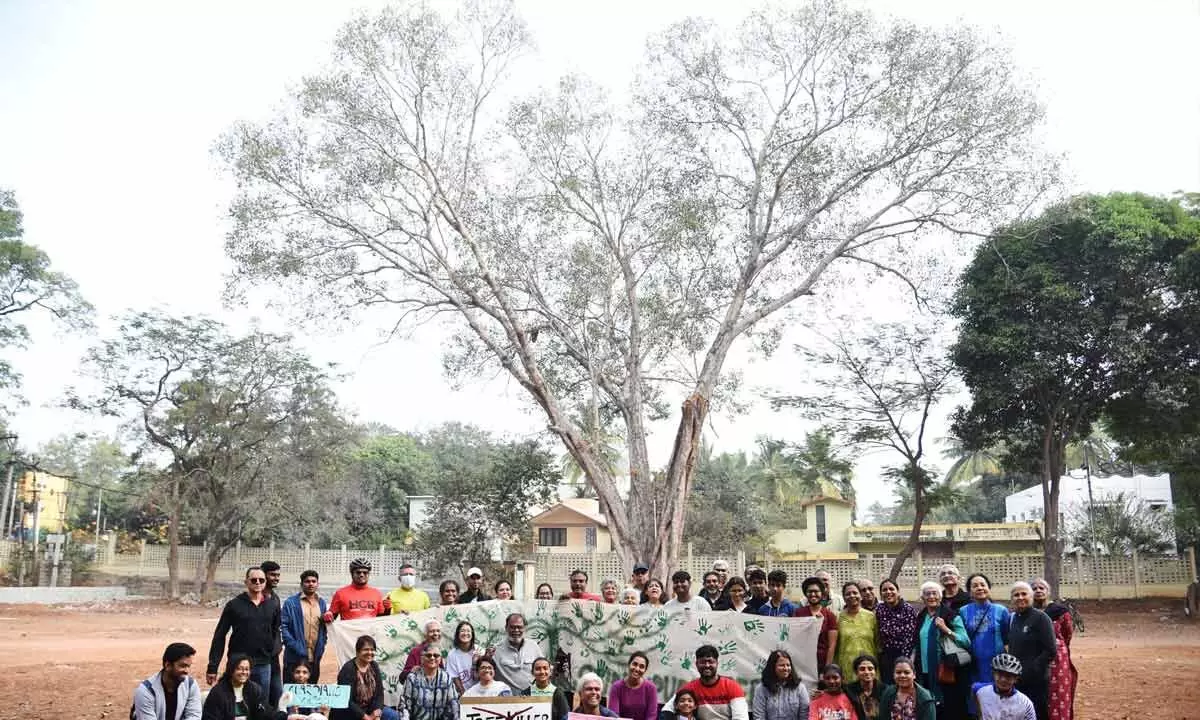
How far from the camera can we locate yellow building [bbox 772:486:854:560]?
4184 centimetres

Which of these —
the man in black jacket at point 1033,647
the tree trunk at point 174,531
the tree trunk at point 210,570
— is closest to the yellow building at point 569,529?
the tree trunk at point 210,570

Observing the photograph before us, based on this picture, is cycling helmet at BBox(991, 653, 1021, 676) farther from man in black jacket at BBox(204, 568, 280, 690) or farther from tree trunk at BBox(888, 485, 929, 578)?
tree trunk at BBox(888, 485, 929, 578)

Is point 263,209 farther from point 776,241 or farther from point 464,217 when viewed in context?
point 776,241

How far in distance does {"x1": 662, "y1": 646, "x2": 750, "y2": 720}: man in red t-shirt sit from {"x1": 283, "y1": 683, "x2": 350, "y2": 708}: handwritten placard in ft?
7.77

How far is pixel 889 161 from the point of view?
16.9 m

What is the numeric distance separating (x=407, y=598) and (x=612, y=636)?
1.93 metres

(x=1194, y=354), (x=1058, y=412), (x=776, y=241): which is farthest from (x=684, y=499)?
(x=1194, y=354)

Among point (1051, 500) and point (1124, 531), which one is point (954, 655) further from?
point (1124, 531)

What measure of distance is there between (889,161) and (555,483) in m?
13.7

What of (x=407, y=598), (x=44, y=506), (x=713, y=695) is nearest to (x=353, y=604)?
(x=407, y=598)

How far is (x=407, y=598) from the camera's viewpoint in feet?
28.6

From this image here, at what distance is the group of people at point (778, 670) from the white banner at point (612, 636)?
9.6 inches

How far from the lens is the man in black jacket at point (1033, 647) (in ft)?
22.0

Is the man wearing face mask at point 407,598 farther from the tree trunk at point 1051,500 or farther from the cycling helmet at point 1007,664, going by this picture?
the tree trunk at point 1051,500
